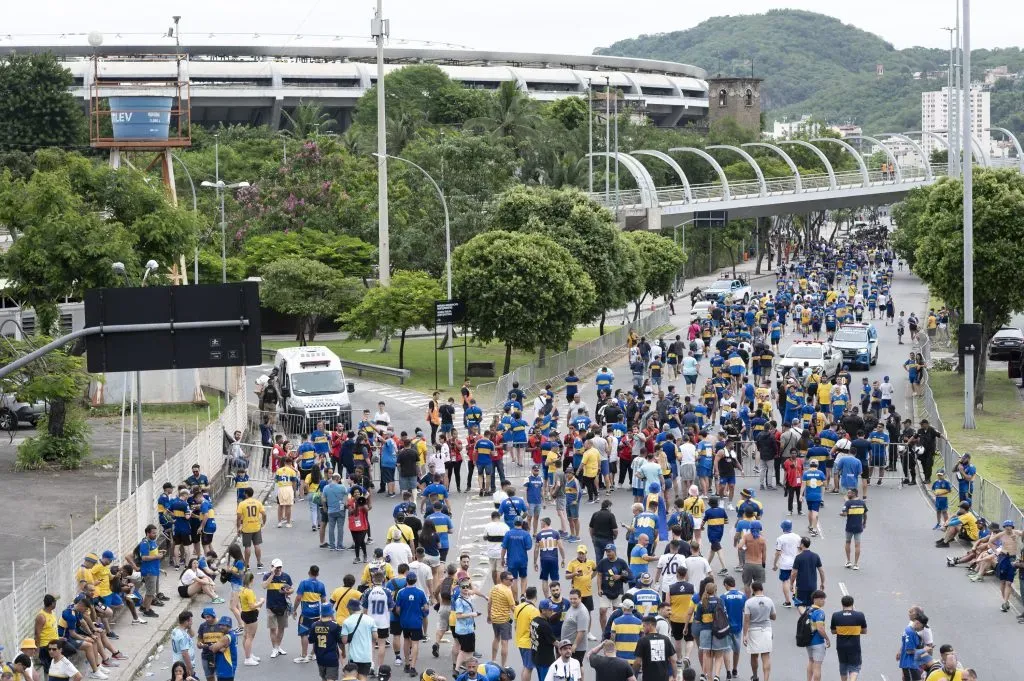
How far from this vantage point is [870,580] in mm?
22250

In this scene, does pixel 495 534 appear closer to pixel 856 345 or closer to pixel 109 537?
pixel 109 537

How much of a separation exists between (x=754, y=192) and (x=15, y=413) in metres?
61.4

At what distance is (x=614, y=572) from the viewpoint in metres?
18.6

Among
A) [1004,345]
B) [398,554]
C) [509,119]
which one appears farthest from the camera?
[509,119]

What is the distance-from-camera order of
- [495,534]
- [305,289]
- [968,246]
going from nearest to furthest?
[495,534] → [968,246] → [305,289]

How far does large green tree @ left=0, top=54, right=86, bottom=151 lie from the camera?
92688 mm

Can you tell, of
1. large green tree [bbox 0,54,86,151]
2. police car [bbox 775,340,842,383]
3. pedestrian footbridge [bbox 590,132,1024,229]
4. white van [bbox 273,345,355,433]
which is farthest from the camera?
large green tree [bbox 0,54,86,151]

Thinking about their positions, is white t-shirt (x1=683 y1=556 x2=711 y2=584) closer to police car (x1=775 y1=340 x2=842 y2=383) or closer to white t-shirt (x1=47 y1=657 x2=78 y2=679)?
white t-shirt (x1=47 y1=657 x2=78 y2=679)

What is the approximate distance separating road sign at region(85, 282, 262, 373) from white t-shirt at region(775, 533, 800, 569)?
24.4ft

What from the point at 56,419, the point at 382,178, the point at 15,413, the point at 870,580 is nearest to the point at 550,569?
→ the point at 870,580

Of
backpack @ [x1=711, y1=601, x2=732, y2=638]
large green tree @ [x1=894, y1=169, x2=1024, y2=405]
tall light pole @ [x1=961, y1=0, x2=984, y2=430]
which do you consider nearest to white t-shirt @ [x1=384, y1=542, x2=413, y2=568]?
backpack @ [x1=711, y1=601, x2=732, y2=638]

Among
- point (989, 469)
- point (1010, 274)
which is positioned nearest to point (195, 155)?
point (1010, 274)

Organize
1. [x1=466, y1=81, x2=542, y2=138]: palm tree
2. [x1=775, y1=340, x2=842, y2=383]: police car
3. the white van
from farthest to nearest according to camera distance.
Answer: [x1=466, y1=81, x2=542, y2=138]: palm tree, [x1=775, y1=340, x2=842, y2=383]: police car, the white van

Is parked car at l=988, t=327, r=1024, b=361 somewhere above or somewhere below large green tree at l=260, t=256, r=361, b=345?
below
